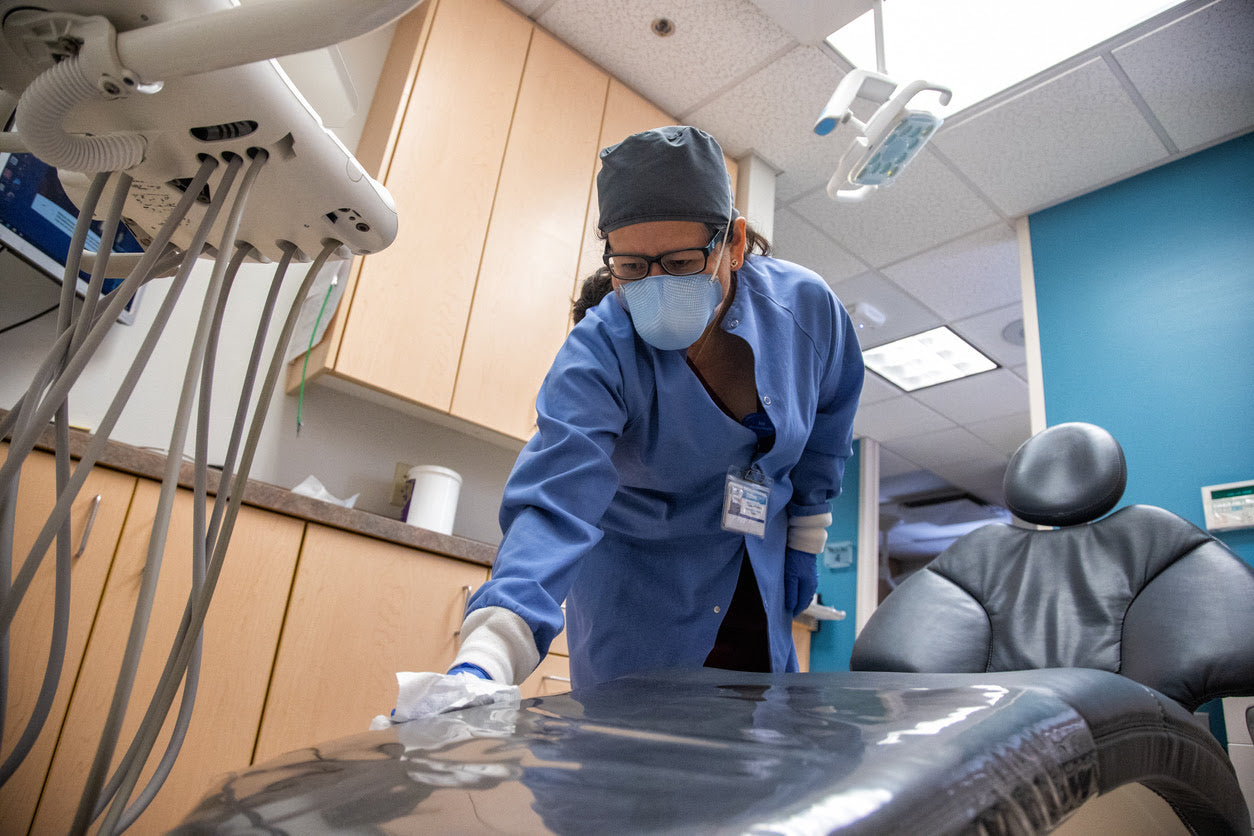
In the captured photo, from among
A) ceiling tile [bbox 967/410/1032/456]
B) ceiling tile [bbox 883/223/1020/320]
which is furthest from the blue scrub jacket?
ceiling tile [bbox 967/410/1032/456]

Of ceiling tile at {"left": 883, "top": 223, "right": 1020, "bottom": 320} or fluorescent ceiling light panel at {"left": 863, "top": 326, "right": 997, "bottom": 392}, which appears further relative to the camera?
fluorescent ceiling light panel at {"left": 863, "top": 326, "right": 997, "bottom": 392}

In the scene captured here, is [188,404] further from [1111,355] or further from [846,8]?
[1111,355]

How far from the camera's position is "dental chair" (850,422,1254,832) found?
125 centimetres

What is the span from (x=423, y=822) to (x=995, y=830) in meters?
0.25

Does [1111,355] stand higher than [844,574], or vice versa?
[1111,355]

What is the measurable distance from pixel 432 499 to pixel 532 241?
89 cm

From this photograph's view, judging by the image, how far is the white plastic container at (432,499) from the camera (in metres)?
2.10

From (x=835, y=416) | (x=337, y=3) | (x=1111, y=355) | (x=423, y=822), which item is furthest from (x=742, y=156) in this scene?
(x=423, y=822)

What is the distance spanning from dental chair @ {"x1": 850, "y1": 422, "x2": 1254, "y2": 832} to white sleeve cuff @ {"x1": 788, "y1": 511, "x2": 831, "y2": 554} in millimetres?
379

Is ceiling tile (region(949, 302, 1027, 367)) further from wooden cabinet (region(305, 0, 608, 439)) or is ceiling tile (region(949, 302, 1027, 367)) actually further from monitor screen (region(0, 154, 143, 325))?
monitor screen (region(0, 154, 143, 325))

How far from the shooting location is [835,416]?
4.45 ft

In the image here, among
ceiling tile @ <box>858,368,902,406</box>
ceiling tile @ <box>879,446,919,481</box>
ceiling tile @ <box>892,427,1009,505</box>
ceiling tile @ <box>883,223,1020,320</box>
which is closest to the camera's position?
ceiling tile @ <box>883,223,1020,320</box>

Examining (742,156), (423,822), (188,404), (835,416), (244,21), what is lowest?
(423,822)

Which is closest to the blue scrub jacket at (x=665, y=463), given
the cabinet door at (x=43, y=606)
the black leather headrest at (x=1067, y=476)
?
the black leather headrest at (x=1067, y=476)
